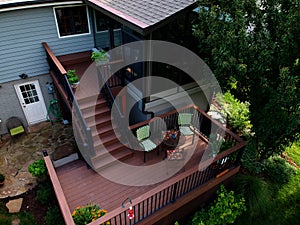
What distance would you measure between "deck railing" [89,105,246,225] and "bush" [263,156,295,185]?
4.99ft

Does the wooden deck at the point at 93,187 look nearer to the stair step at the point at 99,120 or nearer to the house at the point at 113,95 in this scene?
the house at the point at 113,95

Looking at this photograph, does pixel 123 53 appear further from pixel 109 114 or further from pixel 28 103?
pixel 28 103

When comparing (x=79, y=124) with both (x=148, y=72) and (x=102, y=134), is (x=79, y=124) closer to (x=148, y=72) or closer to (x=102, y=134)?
(x=102, y=134)

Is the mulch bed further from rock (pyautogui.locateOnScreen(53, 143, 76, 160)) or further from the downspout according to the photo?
the downspout

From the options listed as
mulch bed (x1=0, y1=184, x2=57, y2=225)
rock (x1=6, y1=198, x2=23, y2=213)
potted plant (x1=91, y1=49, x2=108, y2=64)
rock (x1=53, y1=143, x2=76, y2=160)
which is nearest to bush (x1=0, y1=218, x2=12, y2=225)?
rock (x1=6, y1=198, x2=23, y2=213)

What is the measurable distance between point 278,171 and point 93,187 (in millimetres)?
5560

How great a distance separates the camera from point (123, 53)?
7.36m

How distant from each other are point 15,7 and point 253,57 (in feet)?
22.0

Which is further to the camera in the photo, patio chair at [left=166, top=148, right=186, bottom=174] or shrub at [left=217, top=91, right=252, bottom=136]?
shrub at [left=217, top=91, right=252, bottom=136]

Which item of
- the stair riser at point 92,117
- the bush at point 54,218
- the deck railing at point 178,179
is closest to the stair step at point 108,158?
the deck railing at point 178,179

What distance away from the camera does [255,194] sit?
20.0 ft

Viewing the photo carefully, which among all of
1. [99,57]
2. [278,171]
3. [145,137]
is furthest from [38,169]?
[278,171]

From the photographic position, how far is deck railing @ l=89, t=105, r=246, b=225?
4828 millimetres

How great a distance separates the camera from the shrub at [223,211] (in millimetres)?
5840
